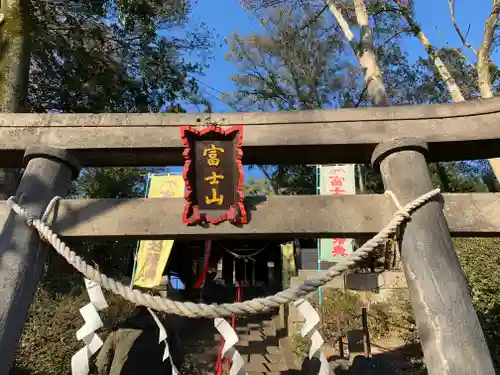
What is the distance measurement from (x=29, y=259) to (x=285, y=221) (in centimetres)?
170

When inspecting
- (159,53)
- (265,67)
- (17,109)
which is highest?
(265,67)

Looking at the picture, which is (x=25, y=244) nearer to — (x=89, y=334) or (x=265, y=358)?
(x=89, y=334)

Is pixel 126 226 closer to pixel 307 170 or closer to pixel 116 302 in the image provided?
pixel 116 302

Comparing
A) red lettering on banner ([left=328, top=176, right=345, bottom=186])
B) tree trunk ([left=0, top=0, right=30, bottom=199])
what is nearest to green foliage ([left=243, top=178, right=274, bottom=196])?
red lettering on banner ([left=328, top=176, right=345, bottom=186])

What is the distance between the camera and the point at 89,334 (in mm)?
2768

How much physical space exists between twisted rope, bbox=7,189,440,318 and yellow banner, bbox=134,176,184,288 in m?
7.00

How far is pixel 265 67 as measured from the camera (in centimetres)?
1970

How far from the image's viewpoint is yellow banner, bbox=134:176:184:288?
9.77 meters

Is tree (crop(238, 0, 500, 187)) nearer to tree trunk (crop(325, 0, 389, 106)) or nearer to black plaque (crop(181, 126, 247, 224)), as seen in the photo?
tree trunk (crop(325, 0, 389, 106))

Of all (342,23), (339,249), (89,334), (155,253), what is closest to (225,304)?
(89,334)

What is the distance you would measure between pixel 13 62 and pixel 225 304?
5417 mm

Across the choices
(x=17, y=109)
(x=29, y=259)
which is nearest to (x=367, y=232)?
(x=29, y=259)

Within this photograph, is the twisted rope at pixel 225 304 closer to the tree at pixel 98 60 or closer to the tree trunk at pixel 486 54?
the tree at pixel 98 60

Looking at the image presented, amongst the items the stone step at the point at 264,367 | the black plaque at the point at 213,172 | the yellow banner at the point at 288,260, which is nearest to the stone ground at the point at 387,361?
the stone step at the point at 264,367
